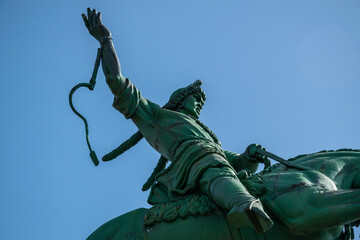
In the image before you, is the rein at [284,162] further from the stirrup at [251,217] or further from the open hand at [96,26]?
the open hand at [96,26]

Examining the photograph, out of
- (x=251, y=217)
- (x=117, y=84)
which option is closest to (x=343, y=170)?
(x=251, y=217)

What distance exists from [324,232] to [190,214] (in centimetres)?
155

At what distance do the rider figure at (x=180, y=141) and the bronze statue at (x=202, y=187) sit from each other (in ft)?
0.04

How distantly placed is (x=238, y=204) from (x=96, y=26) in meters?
3.56

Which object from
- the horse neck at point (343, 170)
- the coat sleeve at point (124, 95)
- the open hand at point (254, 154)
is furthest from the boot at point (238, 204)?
the coat sleeve at point (124, 95)

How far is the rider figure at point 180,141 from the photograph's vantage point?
25.3 ft

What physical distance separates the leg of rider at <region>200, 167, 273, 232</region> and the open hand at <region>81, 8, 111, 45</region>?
2.55 meters

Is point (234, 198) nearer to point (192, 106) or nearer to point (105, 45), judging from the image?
→ point (192, 106)

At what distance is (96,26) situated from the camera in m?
9.23

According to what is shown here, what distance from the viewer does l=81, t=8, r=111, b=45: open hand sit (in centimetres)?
919

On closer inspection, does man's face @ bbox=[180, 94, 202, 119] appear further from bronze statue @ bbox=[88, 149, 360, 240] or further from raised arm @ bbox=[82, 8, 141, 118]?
bronze statue @ bbox=[88, 149, 360, 240]

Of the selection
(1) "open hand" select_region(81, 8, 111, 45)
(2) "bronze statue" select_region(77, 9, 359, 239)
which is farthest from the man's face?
(1) "open hand" select_region(81, 8, 111, 45)

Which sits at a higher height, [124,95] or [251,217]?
[124,95]

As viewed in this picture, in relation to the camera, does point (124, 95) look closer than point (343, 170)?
No
